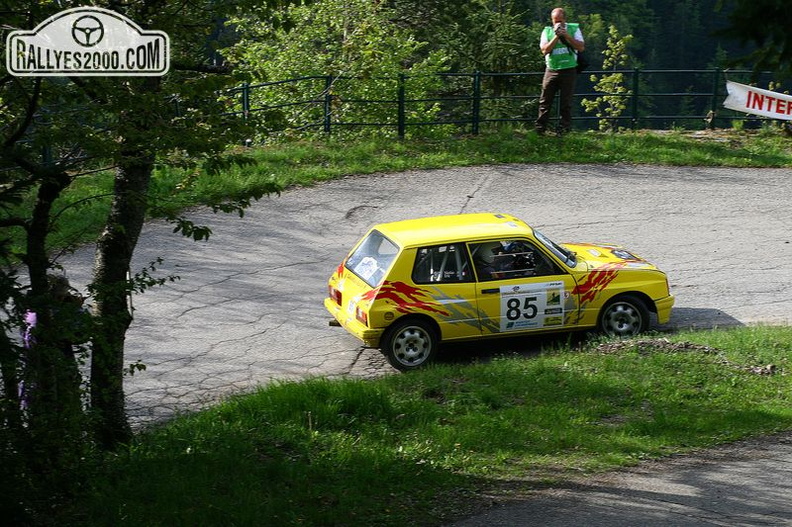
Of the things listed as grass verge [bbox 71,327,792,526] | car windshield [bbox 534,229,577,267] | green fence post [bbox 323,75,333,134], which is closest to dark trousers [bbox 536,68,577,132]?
green fence post [bbox 323,75,333,134]

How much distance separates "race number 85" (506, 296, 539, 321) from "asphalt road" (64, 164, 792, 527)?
0.74 metres

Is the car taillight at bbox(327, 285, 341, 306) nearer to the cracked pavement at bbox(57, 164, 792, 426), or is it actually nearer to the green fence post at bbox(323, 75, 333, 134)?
the cracked pavement at bbox(57, 164, 792, 426)

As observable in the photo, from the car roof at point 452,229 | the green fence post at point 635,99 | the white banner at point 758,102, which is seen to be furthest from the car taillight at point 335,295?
the white banner at point 758,102

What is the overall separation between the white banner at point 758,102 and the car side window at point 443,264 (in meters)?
12.3

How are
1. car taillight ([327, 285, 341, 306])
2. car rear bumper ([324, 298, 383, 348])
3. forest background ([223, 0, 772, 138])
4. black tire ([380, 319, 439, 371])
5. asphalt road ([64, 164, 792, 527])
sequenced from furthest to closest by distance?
1. forest background ([223, 0, 772, 138])
2. car taillight ([327, 285, 341, 306])
3. black tire ([380, 319, 439, 371])
4. car rear bumper ([324, 298, 383, 348])
5. asphalt road ([64, 164, 792, 527])

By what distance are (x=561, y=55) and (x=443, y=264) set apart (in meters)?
9.98

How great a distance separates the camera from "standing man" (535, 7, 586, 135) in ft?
68.9

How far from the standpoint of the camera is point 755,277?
15211 millimetres

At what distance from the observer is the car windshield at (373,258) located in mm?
12562

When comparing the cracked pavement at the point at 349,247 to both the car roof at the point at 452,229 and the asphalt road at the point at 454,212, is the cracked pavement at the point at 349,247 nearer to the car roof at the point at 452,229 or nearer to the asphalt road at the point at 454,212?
the asphalt road at the point at 454,212

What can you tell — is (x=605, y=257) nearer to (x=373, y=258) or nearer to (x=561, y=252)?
(x=561, y=252)

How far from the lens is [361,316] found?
12391mm

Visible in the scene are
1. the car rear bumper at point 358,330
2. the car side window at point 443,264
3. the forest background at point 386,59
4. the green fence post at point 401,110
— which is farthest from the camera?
the green fence post at point 401,110

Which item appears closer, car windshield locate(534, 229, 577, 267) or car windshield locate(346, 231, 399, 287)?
car windshield locate(346, 231, 399, 287)
